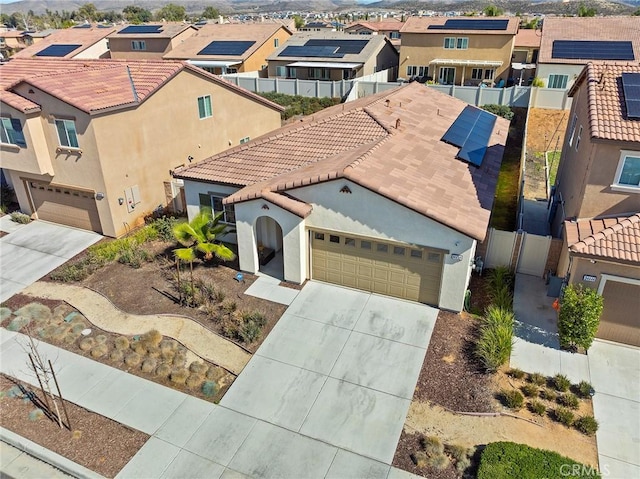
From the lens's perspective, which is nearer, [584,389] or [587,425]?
[587,425]

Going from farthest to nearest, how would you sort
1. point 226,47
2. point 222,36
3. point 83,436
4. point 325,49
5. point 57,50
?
point 57,50 < point 222,36 < point 226,47 < point 325,49 < point 83,436

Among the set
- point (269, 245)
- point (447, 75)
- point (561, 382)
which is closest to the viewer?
point (561, 382)

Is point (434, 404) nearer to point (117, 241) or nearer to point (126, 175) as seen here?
point (117, 241)

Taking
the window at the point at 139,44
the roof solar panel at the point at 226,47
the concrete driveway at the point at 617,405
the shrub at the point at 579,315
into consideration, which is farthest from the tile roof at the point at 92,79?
the window at the point at 139,44

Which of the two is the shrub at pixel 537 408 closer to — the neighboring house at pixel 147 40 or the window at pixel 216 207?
the window at pixel 216 207

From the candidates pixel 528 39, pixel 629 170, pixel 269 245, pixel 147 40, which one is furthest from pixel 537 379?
pixel 147 40

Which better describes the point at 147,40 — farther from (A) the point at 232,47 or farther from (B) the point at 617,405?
(B) the point at 617,405
